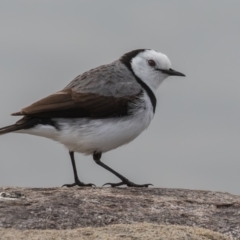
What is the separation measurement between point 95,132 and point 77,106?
1.52 ft

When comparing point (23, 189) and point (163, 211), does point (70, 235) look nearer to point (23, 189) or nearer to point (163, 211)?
point (163, 211)

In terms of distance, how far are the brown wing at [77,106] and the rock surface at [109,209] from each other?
1.58 meters

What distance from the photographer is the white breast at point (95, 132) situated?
1008 cm

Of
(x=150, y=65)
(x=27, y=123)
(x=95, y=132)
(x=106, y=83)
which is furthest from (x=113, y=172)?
(x=150, y=65)

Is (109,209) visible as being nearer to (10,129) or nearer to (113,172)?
(10,129)

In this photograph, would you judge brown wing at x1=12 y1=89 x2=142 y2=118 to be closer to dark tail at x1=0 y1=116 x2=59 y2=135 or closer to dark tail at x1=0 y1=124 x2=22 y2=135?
dark tail at x1=0 y1=116 x2=59 y2=135

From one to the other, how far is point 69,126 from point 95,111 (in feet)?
1.46

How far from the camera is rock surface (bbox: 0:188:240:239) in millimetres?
7121

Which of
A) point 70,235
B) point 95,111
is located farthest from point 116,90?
point 70,235

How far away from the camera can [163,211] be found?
25.7 ft

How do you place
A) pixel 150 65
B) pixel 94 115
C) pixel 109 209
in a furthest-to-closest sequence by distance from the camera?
pixel 150 65 → pixel 94 115 → pixel 109 209

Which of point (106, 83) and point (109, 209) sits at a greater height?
point (106, 83)

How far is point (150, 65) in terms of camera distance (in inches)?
456

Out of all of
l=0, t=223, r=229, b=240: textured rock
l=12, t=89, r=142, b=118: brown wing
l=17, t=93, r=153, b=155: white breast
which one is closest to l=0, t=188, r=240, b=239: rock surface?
l=0, t=223, r=229, b=240: textured rock
